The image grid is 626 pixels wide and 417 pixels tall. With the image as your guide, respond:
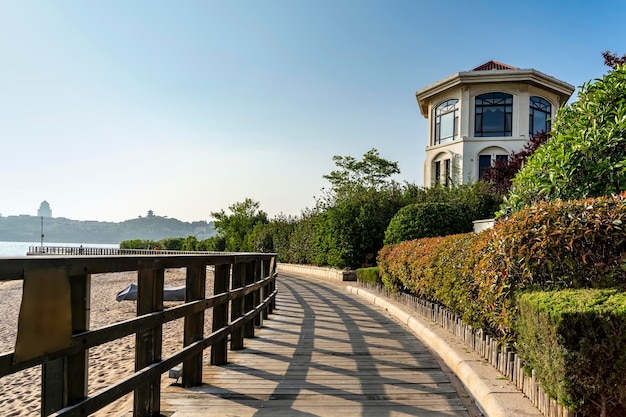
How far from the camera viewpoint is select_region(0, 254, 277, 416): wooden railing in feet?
8.37

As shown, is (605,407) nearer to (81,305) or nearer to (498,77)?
(81,305)

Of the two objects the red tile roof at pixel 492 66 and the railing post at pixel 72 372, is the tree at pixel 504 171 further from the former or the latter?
the railing post at pixel 72 372

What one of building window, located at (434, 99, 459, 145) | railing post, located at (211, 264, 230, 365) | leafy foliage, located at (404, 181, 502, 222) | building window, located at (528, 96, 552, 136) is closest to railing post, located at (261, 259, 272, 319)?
railing post, located at (211, 264, 230, 365)

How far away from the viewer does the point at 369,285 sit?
50.1 feet

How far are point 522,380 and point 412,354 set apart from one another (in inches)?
89.0

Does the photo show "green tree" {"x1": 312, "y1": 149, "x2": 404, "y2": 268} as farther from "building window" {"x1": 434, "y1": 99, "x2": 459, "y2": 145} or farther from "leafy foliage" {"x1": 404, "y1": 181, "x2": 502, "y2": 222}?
"building window" {"x1": 434, "y1": 99, "x2": 459, "y2": 145}

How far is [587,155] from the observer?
5.47 m

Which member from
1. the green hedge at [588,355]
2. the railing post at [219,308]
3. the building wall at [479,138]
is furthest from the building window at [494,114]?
→ the green hedge at [588,355]

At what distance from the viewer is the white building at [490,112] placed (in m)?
29.8

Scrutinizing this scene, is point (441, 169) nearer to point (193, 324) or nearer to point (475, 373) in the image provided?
point (475, 373)

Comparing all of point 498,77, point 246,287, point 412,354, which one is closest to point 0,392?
point 246,287

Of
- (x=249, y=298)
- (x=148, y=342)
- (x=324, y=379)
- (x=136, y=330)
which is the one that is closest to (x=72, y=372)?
(x=136, y=330)

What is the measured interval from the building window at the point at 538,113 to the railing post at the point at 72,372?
31.5 metres

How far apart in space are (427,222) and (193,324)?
12871 mm
